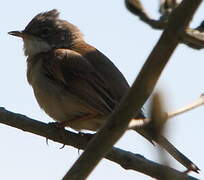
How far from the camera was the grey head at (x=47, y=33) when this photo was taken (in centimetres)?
855

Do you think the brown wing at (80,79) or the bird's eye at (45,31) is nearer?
the brown wing at (80,79)

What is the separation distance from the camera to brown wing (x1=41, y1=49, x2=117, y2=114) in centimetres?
646

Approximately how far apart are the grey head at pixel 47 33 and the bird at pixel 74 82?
2 centimetres

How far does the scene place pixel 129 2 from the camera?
A: 2.19 metres

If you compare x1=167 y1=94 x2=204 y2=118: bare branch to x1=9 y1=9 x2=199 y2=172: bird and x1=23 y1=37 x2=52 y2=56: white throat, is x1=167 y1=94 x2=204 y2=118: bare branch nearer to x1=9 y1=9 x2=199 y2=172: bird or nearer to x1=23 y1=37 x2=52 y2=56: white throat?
x1=9 y1=9 x2=199 y2=172: bird

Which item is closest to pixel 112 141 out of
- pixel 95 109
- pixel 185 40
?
pixel 185 40

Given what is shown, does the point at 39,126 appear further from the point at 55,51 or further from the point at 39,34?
the point at 39,34

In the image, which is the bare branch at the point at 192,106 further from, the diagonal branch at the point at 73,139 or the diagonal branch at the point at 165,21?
the diagonal branch at the point at 73,139

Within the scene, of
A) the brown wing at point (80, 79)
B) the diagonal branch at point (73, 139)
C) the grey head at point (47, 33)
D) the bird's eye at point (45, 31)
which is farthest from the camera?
the bird's eye at point (45, 31)

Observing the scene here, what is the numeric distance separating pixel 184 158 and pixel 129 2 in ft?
8.63

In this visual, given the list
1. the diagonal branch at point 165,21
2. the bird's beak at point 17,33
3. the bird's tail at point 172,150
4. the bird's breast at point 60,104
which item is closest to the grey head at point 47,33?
the bird's beak at point 17,33

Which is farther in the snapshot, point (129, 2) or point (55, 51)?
point (55, 51)

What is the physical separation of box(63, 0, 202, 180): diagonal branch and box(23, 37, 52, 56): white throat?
5878 mm

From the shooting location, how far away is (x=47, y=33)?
8938mm
